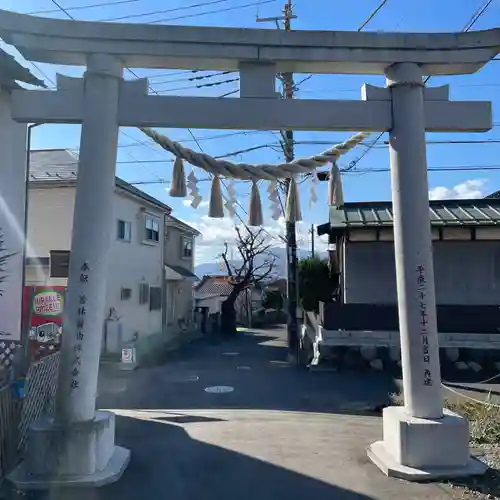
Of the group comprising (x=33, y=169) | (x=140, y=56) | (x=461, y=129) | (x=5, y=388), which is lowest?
(x=5, y=388)

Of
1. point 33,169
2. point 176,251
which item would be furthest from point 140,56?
point 176,251

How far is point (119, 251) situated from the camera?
59.1 ft

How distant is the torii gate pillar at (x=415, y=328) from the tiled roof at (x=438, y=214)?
8.71m

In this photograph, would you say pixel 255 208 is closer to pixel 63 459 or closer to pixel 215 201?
pixel 215 201

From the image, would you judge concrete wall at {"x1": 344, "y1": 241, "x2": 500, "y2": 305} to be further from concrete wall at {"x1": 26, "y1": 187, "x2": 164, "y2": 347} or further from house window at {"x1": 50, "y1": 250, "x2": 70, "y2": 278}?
house window at {"x1": 50, "y1": 250, "x2": 70, "y2": 278}

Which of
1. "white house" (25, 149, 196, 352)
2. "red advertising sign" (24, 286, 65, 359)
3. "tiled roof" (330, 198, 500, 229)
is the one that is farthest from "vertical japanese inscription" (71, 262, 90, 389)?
"white house" (25, 149, 196, 352)

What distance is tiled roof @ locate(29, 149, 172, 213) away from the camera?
15.8 m

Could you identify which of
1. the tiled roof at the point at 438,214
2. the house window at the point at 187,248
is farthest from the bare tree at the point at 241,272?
the tiled roof at the point at 438,214

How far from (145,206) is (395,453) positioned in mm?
16568

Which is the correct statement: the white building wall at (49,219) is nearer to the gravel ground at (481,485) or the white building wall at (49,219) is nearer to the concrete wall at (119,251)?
the concrete wall at (119,251)

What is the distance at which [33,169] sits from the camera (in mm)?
16656

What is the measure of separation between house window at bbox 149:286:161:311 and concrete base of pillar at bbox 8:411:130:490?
55.3 feet

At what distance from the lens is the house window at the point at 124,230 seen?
1797 cm

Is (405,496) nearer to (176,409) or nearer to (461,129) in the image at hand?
(461,129)
